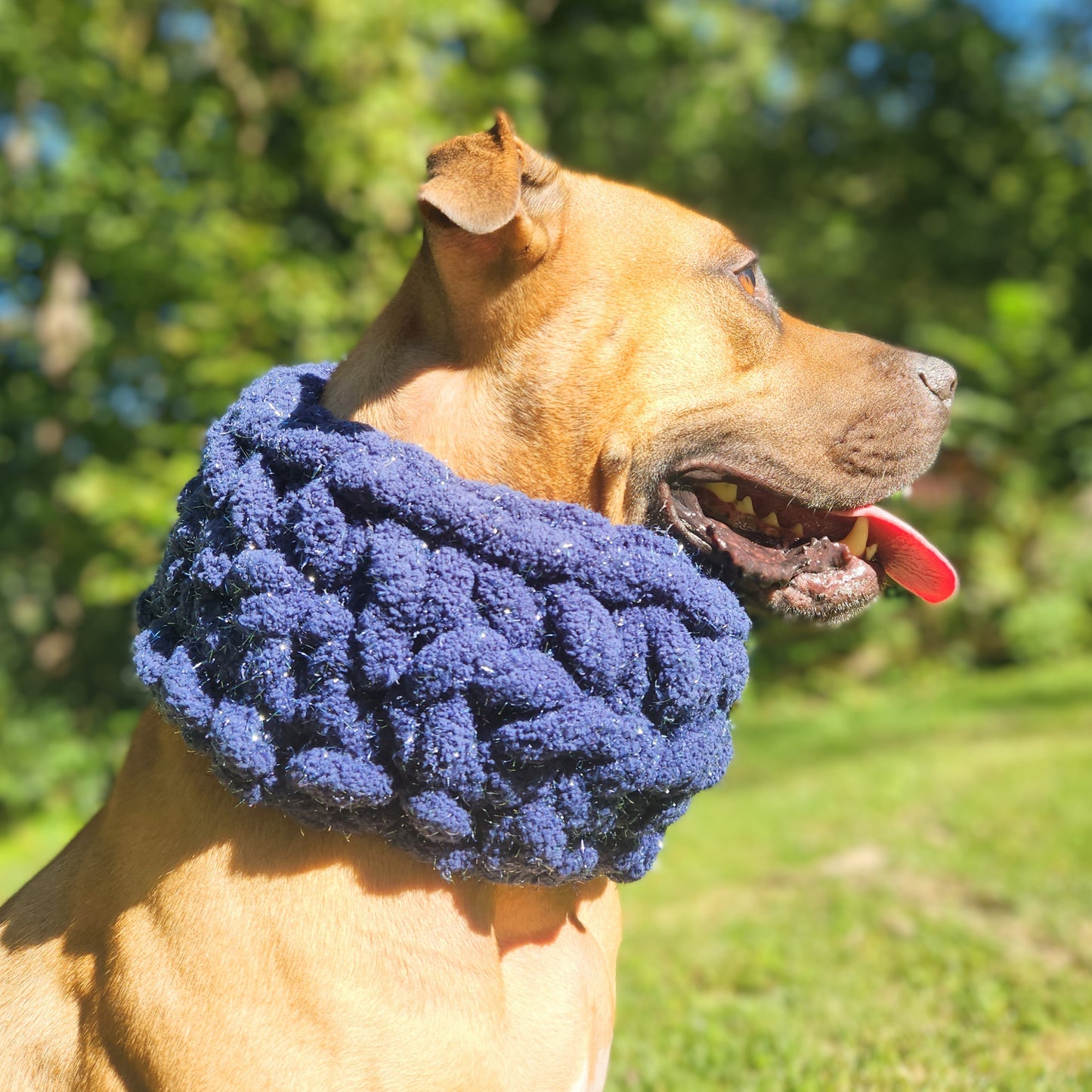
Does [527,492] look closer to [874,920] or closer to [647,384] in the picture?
[647,384]

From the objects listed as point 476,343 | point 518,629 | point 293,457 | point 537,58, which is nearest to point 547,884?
point 518,629

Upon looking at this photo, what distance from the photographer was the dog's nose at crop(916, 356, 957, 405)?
9.31 feet

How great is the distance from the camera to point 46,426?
8.87 meters

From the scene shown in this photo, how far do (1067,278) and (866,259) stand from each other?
8.57 feet

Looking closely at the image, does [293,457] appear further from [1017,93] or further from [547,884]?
[1017,93]

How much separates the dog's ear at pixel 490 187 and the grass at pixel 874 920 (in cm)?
258

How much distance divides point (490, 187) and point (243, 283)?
577 cm

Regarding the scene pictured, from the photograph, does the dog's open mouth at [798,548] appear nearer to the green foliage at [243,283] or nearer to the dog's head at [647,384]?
the dog's head at [647,384]

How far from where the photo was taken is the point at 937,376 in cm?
285

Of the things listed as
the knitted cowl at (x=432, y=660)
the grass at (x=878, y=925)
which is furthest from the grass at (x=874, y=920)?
the knitted cowl at (x=432, y=660)

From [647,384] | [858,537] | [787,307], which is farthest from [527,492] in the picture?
[787,307]

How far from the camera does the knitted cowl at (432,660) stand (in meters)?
2.02

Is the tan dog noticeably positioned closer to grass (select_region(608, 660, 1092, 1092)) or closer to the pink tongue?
the pink tongue

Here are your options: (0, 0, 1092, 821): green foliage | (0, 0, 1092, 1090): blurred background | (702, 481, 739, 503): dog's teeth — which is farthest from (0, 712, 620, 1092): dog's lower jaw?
(0, 0, 1092, 821): green foliage
